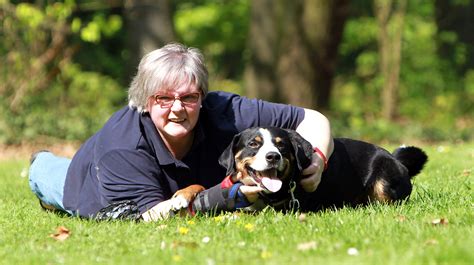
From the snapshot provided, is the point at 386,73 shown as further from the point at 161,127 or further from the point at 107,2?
the point at 161,127

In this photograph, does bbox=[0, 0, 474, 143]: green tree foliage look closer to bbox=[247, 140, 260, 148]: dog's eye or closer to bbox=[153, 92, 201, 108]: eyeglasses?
bbox=[153, 92, 201, 108]: eyeglasses

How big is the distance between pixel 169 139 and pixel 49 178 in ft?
4.96

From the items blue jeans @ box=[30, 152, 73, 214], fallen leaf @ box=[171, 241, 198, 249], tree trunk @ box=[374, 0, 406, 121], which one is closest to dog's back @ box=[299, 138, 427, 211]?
fallen leaf @ box=[171, 241, 198, 249]

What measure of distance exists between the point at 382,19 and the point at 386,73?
1.82m

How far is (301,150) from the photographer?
224 inches

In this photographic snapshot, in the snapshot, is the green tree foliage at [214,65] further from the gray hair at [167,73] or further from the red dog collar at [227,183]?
the red dog collar at [227,183]

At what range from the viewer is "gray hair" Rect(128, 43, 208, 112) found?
5.70m

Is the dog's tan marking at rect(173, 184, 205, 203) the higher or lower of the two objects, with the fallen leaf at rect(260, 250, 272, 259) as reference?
lower

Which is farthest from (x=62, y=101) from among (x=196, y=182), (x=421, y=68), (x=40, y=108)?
(x=196, y=182)

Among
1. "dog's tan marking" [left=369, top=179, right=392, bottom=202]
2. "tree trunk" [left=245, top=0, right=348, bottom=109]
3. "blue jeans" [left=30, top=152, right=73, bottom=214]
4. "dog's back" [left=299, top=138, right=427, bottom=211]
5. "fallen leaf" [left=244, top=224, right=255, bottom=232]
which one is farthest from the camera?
"tree trunk" [left=245, top=0, right=348, bottom=109]

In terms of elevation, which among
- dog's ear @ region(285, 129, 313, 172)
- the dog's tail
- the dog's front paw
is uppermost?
dog's ear @ region(285, 129, 313, 172)

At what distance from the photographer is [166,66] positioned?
5734 mm

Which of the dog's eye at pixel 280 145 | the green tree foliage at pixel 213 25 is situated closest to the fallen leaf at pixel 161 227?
the dog's eye at pixel 280 145

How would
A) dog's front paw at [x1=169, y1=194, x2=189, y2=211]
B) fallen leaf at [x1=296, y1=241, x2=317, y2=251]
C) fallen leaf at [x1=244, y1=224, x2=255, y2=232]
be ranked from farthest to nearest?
dog's front paw at [x1=169, y1=194, x2=189, y2=211]
fallen leaf at [x1=244, y1=224, x2=255, y2=232]
fallen leaf at [x1=296, y1=241, x2=317, y2=251]
